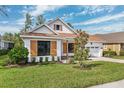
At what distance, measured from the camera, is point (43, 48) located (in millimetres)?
20094

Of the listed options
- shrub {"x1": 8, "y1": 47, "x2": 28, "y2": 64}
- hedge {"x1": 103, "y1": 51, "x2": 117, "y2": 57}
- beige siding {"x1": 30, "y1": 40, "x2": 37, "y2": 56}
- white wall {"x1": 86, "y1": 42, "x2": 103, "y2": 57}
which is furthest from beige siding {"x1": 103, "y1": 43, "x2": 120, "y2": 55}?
shrub {"x1": 8, "y1": 47, "x2": 28, "y2": 64}

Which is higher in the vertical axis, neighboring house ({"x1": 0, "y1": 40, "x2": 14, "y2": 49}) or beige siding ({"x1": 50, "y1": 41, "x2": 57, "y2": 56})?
neighboring house ({"x1": 0, "y1": 40, "x2": 14, "y2": 49})

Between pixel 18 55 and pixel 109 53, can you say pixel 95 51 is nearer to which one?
pixel 109 53

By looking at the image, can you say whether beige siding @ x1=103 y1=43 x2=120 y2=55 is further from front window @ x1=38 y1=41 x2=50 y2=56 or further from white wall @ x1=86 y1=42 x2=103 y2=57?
front window @ x1=38 y1=41 x2=50 y2=56

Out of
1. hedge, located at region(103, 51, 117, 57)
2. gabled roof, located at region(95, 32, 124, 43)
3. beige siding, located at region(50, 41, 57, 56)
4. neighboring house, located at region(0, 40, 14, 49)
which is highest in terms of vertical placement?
gabled roof, located at region(95, 32, 124, 43)

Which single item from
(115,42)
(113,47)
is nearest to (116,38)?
(115,42)

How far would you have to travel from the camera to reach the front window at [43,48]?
65.2 feet

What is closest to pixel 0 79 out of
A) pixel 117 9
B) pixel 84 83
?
pixel 84 83

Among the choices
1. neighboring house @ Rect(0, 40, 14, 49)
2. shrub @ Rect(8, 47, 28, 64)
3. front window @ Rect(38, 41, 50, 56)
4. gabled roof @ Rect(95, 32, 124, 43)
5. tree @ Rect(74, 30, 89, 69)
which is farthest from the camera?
neighboring house @ Rect(0, 40, 14, 49)

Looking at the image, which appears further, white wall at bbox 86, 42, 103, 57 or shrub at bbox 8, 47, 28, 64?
white wall at bbox 86, 42, 103, 57

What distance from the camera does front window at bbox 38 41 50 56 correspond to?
1986cm

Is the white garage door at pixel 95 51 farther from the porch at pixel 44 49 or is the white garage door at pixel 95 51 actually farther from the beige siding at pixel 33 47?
the beige siding at pixel 33 47
